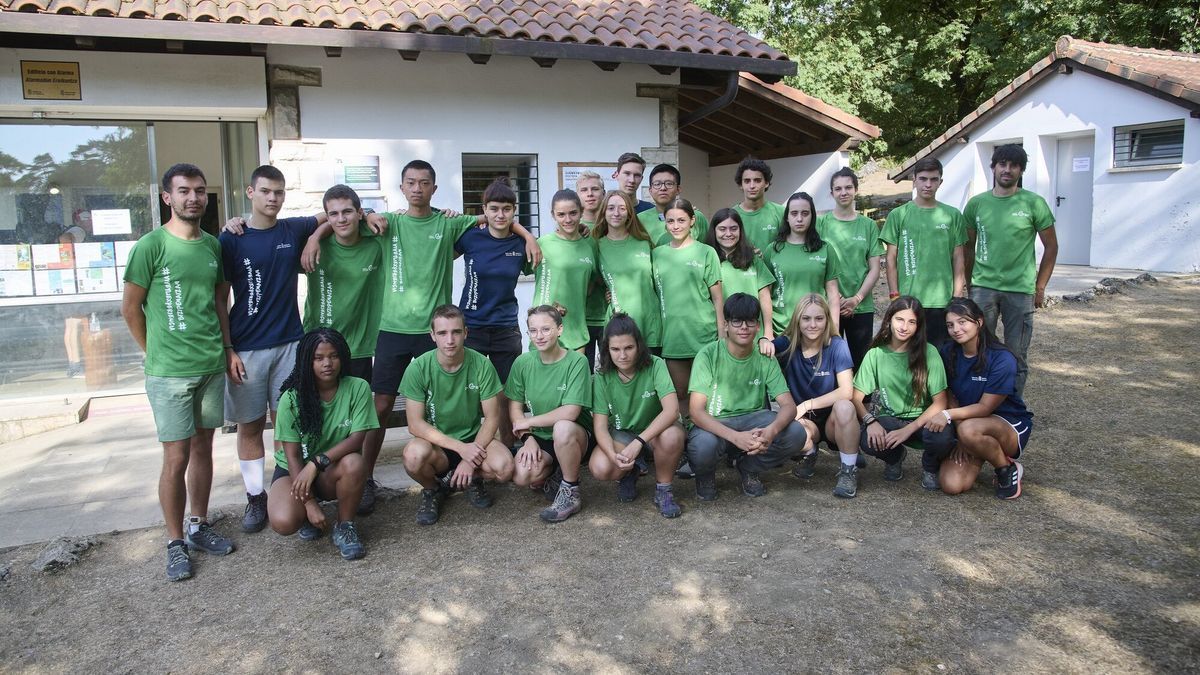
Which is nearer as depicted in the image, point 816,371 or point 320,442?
point 320,442

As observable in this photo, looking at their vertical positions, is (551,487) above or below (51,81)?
below

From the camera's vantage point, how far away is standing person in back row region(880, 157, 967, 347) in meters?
5.38

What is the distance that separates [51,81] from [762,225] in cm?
513

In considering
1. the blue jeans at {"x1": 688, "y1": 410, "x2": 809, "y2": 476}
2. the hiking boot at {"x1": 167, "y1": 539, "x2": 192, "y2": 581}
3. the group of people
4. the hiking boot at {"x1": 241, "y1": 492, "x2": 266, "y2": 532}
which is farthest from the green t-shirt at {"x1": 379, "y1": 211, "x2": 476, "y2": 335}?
the blue jeans at {"x1": 688, "y1": 410, "x2": 809, "y2": 476}

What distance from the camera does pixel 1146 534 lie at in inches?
158

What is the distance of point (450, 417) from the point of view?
457cm

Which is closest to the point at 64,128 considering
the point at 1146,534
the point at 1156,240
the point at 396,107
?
the point at 396,107

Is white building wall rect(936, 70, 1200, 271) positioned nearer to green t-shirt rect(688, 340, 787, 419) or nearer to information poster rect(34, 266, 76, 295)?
green t-shirt rect(688, 340, 787, 419)

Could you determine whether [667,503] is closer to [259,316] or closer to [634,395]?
[634,395]

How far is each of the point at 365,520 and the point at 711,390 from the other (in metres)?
1.94

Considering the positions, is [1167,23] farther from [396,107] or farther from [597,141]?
[396,107]

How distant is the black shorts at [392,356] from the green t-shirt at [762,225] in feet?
6.77

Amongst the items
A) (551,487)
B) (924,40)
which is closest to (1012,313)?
(551,487)

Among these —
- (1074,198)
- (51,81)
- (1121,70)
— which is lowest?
(1074,198)
